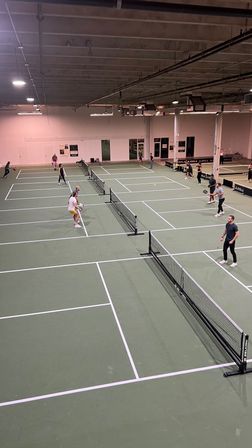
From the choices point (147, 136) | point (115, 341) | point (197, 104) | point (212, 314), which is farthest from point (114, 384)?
point (147, 136)

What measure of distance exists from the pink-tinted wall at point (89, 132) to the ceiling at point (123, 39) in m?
24.7

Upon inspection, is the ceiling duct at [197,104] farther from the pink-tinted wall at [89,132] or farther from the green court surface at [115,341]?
the pink-tinted wall at [89,132]

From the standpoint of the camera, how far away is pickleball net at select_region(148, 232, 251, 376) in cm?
733

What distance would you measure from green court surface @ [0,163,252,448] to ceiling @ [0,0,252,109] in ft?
21.8

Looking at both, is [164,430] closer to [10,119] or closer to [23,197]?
[23,197]

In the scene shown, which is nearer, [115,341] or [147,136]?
[115,341]

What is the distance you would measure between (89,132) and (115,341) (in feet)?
121

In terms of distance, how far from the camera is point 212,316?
29.3ft

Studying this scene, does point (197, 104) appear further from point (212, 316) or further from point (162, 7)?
point (162, 7)

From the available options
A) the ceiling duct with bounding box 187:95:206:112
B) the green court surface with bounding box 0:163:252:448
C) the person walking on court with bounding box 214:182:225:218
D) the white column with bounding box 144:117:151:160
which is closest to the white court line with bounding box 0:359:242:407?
the green court surface with bounding box 0:163:252:448

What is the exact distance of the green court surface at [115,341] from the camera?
6094 millimetres

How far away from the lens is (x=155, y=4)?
225 inches

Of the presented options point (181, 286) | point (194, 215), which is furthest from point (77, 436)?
point (194, 215)

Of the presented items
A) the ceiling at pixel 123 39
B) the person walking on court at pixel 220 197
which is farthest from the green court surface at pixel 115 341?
the ceiling at pixel 123 39
